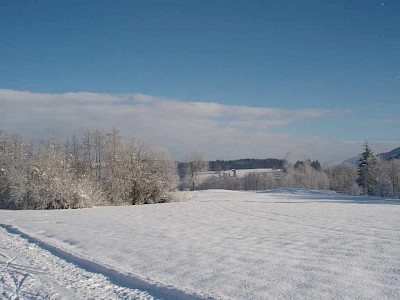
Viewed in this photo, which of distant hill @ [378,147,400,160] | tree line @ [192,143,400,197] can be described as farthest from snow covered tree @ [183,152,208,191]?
distant hill @ [378,147,400,160]

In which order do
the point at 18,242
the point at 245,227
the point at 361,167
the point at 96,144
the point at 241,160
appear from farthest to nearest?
the point at 241,160 → the point at 361,167 → the point at 96,144 → the point at 245,227 → the point at 18,242

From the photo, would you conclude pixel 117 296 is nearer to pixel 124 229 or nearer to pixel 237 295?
pixel 237 295

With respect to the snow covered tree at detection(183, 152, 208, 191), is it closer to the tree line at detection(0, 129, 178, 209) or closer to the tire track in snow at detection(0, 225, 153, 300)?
the tree line at detection(0, 129, 178, 209)

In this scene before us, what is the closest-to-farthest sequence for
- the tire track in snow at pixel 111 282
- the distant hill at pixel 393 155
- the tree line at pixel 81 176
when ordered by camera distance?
1. the tire track in snow at pixel 111 282
2. the tree line at pixel 81 176
3. the distant hill at pixel 393 155

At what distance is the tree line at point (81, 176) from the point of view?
1377 inches

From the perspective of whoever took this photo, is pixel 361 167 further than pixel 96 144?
Yes

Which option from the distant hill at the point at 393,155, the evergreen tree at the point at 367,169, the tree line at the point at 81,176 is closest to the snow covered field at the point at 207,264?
the tree line at the point at 81,176

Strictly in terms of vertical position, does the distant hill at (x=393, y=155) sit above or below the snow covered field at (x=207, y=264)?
above

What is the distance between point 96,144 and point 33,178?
753 inches

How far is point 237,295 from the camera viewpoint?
23.6ft

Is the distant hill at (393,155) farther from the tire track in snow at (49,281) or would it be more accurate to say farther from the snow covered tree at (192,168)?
the tire track in snow at (49,281)

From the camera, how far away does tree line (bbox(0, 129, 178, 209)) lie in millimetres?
34969

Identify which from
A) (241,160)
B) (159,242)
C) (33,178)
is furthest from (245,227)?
(241,160)

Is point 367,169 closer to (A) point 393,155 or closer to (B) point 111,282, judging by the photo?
(A) point 393,155
